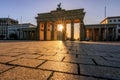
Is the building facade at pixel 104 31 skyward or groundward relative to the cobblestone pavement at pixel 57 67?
skyward

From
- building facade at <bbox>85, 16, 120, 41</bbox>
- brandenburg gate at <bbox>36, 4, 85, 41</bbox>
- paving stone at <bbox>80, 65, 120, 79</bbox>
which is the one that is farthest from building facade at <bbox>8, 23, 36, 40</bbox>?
paving stone at <bbox>80, 65, 120, 79</bbox>

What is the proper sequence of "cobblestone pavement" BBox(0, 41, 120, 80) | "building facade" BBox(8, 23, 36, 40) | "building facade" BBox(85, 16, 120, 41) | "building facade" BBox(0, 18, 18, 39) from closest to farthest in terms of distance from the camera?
"cobblestone pavement" BBox(0, 41, 120, 80) < "building facade" BBox(85, 16, 120, 41) < "building facade" BBox(8, 23, 36, 40) < "building facade" BBox(0, 18, 18, 39)

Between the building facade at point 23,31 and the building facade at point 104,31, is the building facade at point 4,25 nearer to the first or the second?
the building facade at point 23,31

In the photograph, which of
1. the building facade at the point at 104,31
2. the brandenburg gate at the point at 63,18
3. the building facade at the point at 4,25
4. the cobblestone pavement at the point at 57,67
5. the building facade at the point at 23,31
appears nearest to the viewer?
the cobblestone pavement at the point at 57,67

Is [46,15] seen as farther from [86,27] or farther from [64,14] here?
[86,27]

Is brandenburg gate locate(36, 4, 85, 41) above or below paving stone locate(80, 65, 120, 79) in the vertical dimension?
above

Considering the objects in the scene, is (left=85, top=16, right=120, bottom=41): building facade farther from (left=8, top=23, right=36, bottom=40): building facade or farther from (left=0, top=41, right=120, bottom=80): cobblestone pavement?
(left=0, top=41, right=120, bottom=80): cobblestone pavement

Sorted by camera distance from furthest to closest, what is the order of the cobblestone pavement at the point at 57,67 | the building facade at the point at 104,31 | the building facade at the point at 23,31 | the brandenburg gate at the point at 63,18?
the building facade at the point at 23,31 → the building facade at the point at 104,31 → the brandenburg gate at the point at 63,18 → the cobblestone pavement at the point at 57,67

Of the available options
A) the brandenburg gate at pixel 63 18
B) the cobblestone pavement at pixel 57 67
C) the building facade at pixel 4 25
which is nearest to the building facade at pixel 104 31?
the brandenburg gate at pixel 63 18

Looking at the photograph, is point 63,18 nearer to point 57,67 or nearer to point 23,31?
point 23,31

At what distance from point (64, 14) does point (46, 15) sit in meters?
7.38

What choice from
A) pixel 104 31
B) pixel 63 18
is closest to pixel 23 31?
pixel 63 18

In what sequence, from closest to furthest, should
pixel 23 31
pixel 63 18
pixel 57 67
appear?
1. pixel 57 67
2. pixel 63 18
3. pixel 23 31

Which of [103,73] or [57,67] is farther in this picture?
Answer: [57,67]
